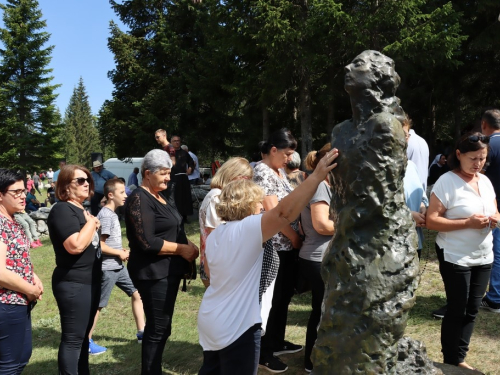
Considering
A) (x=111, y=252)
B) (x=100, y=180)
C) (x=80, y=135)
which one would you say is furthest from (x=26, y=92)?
(x=80, y=135)

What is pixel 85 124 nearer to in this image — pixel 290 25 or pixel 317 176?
pixel 290 25

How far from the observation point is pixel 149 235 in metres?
3.70

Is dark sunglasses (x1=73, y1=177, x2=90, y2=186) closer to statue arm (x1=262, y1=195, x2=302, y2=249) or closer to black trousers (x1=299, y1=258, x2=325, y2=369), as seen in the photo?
statue arm (x1=262, y1=195, x2=302, y2=249)

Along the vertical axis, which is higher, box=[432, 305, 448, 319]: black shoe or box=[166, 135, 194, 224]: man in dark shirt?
box=[166, 135, 194, 224]: man in dark shirt

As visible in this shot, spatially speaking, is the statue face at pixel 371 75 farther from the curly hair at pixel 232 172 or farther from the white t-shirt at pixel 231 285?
the curly hair at pixel 232 172

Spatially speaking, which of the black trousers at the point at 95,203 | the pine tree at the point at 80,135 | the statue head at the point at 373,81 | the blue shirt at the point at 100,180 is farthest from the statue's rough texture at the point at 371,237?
the pine tree at the point at 80,135

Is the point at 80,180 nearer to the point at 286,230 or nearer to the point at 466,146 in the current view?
the point at 286,230

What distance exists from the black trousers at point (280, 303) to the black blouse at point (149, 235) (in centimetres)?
106

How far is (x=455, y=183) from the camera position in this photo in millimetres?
3791

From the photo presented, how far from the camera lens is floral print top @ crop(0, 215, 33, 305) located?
3295mm

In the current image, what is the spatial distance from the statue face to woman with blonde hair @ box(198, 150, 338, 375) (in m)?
1.00

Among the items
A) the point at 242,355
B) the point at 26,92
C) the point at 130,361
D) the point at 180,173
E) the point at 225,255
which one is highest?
the point at 26,92

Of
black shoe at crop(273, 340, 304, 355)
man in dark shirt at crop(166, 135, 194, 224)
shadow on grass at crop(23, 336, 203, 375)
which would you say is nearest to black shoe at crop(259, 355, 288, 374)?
black shoe at crop(273, 340, 304, 355)

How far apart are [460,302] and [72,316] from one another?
3071 millimetres
